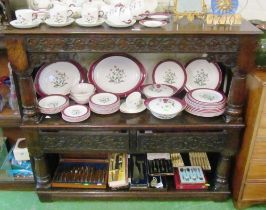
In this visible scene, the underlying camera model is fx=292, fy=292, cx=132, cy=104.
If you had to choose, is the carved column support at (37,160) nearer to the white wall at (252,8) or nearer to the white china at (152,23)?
the white china at (152,23)

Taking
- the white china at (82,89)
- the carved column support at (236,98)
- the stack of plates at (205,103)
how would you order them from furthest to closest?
the white china at (82,89) < the stack of plates at (205,103) < the carved column support at (236,98)

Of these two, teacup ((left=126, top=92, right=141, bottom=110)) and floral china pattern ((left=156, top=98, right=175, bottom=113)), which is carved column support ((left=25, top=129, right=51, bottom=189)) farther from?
floral china pattern ((left=156, top=98, right=175, bottom=113))

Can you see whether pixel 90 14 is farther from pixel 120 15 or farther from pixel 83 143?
pixel 83 143

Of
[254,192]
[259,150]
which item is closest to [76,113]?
[259,150]

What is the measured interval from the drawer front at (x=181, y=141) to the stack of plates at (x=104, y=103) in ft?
0.65

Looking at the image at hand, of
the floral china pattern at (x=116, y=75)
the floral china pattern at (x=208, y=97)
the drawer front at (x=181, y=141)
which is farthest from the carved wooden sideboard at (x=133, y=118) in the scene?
the floral china pattern at (x=116, y=75)

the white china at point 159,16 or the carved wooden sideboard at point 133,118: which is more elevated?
the white china at point 159,16

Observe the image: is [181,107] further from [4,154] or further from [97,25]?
[4,154]

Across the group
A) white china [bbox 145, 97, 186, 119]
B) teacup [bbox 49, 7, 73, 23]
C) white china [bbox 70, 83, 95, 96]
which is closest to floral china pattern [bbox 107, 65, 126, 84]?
white china [bbox 70, 83, 95, 96]

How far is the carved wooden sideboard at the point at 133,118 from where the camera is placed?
127 cm

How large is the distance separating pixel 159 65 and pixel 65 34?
2.03 ft

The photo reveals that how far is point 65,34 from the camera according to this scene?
4.12 feet

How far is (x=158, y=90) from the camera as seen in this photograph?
1636 mm

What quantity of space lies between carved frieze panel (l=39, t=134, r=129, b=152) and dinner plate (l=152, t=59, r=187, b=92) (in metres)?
0.42
